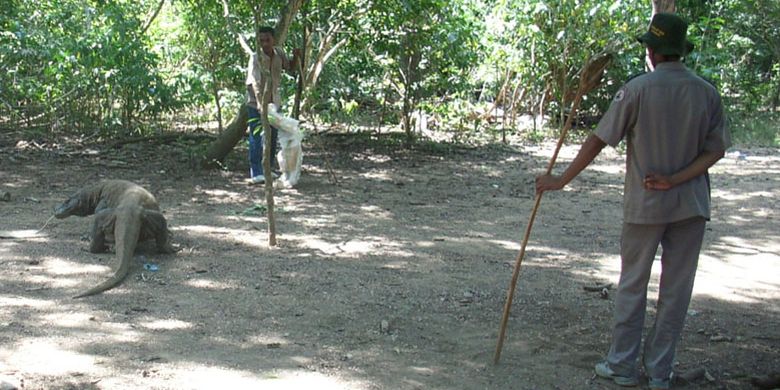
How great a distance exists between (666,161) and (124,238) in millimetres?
→ 3620

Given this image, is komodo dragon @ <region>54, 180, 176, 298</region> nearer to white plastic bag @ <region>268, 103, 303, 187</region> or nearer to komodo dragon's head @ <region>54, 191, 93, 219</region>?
komodo dragon's head @ <region>54, 191, 93, 219</region>

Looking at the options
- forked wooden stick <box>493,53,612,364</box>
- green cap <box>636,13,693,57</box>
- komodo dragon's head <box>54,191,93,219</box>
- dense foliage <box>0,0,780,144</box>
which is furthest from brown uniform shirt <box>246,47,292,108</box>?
green cap <box>636,13,693,57</box>

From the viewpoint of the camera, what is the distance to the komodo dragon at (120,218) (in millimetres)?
5670

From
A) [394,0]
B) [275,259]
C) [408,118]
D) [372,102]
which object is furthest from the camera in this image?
[372,102]

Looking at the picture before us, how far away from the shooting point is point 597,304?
5289 millimetres

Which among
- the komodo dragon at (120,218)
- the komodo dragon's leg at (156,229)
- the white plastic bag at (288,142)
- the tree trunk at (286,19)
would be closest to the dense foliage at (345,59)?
the tree trunk at (286,19)

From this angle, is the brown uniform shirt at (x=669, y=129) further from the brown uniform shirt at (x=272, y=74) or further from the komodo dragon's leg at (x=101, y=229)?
the brown uniform shirt at (x=272, y=74)

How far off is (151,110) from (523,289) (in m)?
6.73

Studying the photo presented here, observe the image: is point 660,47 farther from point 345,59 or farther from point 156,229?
point 345,59

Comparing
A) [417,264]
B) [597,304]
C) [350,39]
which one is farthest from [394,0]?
[597,304]

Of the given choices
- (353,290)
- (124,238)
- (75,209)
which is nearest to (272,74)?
(75,209)

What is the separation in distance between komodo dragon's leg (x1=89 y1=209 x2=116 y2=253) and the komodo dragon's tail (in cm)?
4

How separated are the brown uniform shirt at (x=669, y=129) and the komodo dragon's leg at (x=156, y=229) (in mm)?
3479

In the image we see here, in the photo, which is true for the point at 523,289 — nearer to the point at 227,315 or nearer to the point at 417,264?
the point at 417,264
